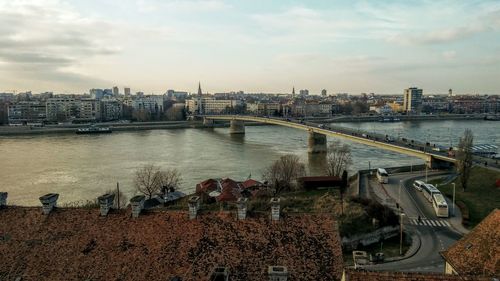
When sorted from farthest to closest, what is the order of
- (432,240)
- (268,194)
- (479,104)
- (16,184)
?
A: (479,104) → (16,184) → (268,194) → (432,240)

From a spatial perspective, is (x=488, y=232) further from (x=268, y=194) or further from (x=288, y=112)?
(x=288, y=112)

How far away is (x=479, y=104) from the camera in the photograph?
182 metres

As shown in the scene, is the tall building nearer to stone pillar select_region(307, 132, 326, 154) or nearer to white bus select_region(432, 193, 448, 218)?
stone pillar select_region(307, 132, 326, 154)

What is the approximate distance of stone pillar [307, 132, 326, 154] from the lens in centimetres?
6225

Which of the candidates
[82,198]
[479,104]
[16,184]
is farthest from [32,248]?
[479,104]

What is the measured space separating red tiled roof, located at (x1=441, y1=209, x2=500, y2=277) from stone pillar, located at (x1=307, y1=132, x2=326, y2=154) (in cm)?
4786

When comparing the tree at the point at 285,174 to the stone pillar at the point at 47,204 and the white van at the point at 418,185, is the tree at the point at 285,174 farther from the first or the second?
the stone pillar at the point at 47,204

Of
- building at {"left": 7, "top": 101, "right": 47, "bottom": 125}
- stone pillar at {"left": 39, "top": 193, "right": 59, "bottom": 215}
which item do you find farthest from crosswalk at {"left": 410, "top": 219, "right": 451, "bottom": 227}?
building at {"left": 7, "top": 101, "right": 47, "bottom": 125}

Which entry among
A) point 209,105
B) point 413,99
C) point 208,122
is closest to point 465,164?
point 208,122

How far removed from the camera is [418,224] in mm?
23766

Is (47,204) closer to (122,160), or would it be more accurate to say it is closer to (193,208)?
→ (193,208)

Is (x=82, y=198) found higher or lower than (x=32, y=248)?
lower

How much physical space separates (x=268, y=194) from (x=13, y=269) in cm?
1975

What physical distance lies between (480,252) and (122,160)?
43874 millimetres
